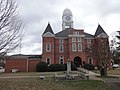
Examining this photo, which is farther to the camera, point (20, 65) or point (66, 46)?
point (66, 46)

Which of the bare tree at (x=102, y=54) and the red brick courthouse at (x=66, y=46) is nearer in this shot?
the bare tree at (x=102, y=54)

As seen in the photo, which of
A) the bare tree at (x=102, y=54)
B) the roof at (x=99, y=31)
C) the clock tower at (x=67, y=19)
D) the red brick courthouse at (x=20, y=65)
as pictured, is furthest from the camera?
the clock tower at (x=67, y=19)

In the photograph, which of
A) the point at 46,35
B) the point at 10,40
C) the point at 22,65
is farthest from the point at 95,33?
the point at 10,40

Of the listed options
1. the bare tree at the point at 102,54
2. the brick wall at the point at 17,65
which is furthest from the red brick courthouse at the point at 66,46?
the bare tree at the point at 102,54

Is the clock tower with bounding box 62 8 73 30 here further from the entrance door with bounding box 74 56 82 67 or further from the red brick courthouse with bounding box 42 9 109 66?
the entrance door with bounding box 74 56 82 67

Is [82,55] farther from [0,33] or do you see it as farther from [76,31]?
[0,33]

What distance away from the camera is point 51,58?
6097 cm

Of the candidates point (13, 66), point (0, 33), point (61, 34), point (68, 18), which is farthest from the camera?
point (68, 18)

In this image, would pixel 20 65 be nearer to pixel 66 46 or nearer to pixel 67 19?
A: pixel 66 46

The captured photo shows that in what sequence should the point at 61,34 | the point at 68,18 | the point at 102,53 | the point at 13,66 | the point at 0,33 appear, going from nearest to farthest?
the point at 0,33 < the point at 102,53 < the point at 13,66 < the point at 61,34 < the point at 68,18

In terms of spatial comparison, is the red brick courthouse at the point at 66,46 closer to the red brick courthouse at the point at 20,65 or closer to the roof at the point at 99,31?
the roof at the point at 99,31

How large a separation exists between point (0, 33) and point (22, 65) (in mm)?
47357

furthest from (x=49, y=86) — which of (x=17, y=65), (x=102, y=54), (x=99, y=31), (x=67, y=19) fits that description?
(x=67, y=19)

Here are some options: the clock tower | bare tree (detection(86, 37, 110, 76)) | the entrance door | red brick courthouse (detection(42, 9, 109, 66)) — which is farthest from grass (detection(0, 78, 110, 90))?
the clock tower
